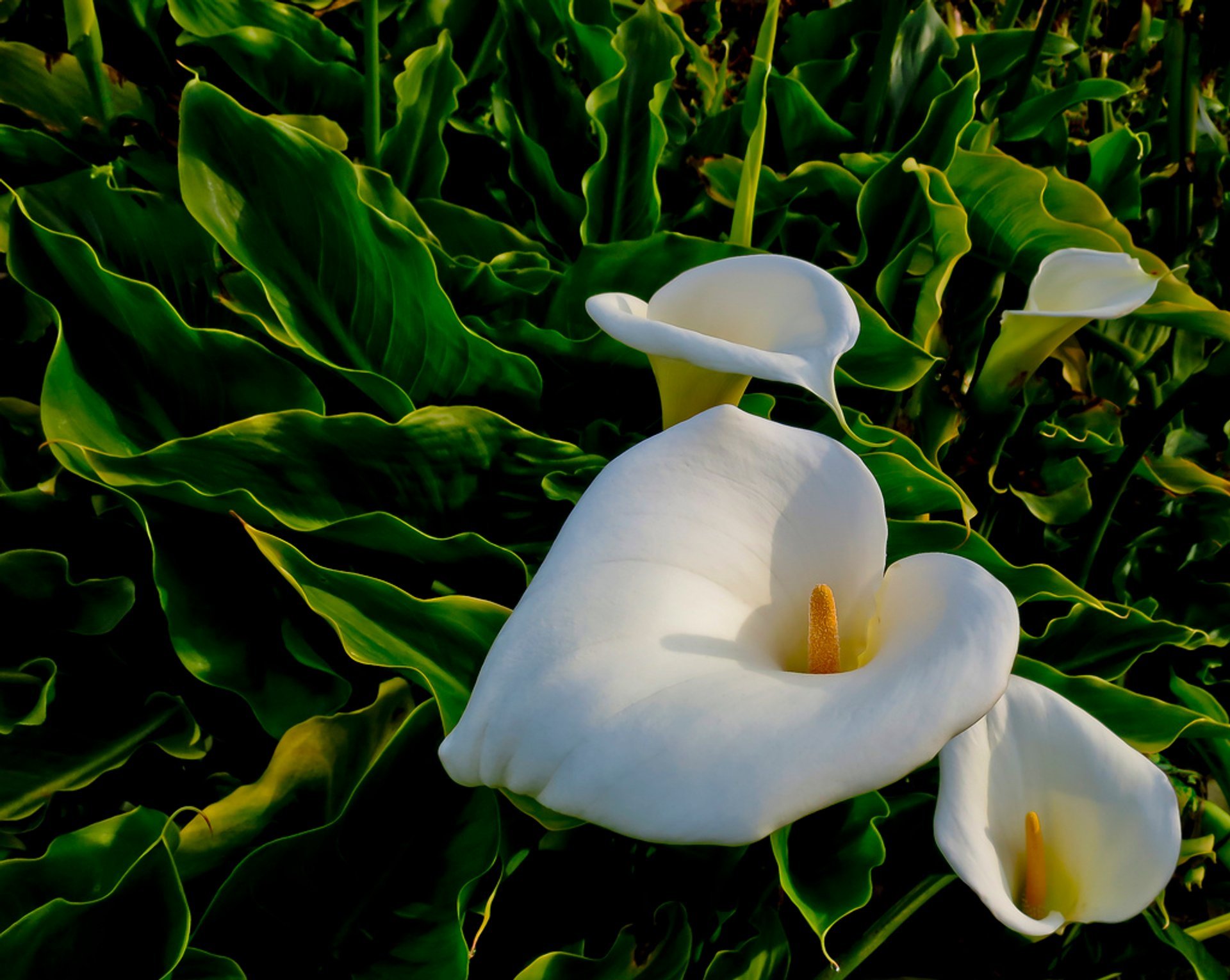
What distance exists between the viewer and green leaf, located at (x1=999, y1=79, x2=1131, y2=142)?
1608 mm

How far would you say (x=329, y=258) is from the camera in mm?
920

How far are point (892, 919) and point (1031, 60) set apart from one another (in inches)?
53.6

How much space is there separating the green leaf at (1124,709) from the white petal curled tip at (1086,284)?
40cm

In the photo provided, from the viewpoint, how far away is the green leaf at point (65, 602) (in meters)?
0.83

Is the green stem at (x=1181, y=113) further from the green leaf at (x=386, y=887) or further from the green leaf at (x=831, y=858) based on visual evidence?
the green leaf at (x=386, y=887)

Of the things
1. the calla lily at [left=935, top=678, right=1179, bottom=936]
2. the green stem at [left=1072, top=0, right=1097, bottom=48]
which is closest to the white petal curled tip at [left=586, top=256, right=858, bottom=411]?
the calla lily at [left=935, top=678, right=1179, bottom=936]

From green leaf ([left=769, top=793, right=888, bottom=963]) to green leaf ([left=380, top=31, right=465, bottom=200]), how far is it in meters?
0.98

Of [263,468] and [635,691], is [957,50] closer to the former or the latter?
[263,468]

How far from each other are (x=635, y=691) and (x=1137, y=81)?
2.79 metres

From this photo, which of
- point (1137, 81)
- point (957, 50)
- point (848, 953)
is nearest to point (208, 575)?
point (848, 953)

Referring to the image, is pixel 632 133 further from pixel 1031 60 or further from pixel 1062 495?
pixel 1062 495

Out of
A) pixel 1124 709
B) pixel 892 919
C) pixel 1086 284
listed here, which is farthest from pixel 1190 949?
pixel 1086 284

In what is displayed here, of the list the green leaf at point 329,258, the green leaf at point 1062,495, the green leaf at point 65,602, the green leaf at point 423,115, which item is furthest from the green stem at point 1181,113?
the green leaf at point 65,602

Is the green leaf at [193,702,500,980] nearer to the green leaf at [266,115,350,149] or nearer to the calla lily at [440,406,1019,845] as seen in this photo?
the calla lily at [440,406,1019,845]
